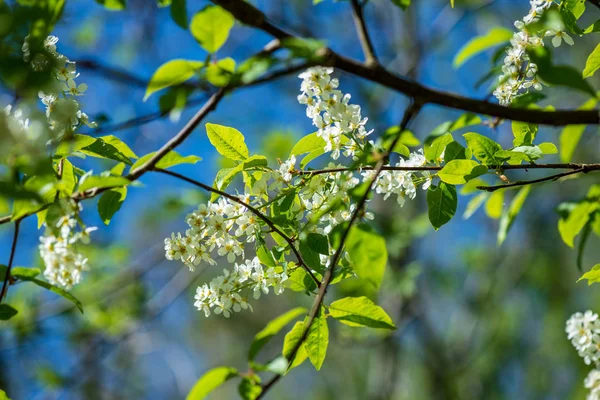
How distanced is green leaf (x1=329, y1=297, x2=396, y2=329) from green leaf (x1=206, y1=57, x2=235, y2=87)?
1.60 ft

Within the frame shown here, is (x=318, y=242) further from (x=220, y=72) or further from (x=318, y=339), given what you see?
(x=220, y=72)

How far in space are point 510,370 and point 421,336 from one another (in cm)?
274

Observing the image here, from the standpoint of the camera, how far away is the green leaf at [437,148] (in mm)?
1101

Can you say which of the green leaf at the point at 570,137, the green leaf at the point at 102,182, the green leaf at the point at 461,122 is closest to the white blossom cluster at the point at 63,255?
the green leaf at the point at 102,182

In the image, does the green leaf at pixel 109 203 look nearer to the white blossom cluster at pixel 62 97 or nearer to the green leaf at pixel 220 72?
the white blossom cluster at pixel 62 97

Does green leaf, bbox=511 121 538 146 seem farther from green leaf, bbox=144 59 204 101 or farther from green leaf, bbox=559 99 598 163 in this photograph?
green leaf, bbox=144 59 204 101

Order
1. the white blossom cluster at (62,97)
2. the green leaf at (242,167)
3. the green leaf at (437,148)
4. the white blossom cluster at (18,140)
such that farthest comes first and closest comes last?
the green leaf at (437,148), the green leaf at (242,167), the white blossom cluster at (62,97), the white blossom cluster at (18,140)

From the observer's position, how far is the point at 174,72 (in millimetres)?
707

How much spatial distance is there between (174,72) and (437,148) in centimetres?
60

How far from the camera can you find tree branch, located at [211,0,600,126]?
62 cm

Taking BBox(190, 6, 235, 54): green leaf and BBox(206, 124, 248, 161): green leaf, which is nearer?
BBox(190, 6, 235, 54): green leaf

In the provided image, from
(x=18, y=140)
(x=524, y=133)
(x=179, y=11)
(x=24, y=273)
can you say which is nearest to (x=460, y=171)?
(x=524, y=133)

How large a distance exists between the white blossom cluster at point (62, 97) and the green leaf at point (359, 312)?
1.79 ft

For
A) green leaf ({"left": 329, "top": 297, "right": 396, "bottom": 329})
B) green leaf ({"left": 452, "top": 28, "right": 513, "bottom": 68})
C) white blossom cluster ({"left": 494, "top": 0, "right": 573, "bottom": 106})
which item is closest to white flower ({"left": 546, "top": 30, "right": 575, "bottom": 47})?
white blossom cluster ({"left": 494, "top": 0, "right": 573, "bottom": 106})
